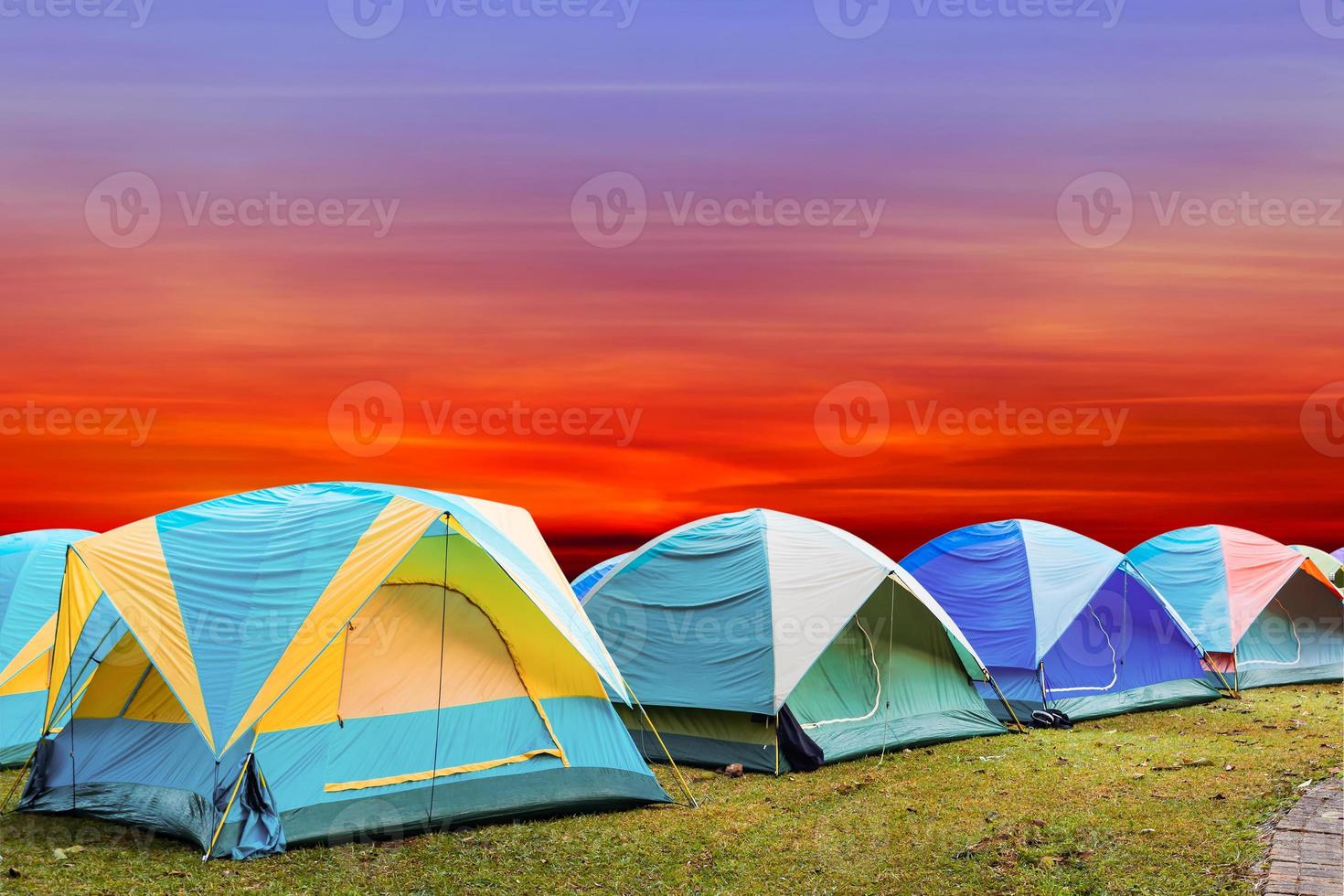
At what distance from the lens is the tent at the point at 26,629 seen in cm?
1232

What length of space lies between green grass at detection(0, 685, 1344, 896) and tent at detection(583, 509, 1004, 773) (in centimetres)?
68

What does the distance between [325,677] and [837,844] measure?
14.1 feet

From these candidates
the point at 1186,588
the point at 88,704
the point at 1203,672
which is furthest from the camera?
the point at 1186,588

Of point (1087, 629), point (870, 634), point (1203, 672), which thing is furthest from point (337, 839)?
point (1203, 672)

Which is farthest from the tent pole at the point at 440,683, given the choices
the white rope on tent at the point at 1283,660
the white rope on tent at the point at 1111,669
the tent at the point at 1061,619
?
the white rope on tent at the point at 1283,660

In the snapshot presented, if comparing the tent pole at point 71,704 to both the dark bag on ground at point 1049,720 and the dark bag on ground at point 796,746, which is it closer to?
the dark bag on ground at point 796,746

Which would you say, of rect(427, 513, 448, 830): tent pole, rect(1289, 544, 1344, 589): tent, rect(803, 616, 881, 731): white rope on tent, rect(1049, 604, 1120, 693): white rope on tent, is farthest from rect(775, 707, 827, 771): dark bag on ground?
rect(1289, 544, 1344, 589): tent

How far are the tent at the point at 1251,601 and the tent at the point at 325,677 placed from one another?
41.1ft

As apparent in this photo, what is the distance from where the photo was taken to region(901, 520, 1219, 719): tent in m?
15.5

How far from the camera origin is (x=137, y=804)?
9.38m

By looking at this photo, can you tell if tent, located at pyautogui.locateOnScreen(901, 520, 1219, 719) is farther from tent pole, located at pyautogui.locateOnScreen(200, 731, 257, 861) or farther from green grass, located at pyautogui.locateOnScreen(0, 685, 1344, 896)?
tent pole, located at pyautogui.locateOnScreen(200, 731, 257, 861)

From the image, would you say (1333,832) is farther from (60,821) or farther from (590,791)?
(60,821)

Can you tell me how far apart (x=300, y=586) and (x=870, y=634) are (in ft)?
22.2

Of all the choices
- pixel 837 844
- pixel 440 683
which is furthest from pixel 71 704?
pixel 837 844
